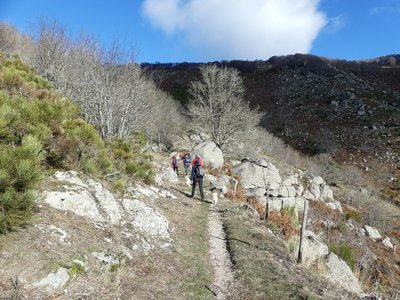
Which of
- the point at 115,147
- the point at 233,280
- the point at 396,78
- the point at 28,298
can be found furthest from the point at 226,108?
the point at 396,78

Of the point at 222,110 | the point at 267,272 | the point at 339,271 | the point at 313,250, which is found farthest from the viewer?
the point at 222,110

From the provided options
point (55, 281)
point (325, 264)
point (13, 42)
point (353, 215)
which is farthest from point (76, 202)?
point (353, 215)

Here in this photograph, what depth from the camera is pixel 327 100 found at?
226 ft

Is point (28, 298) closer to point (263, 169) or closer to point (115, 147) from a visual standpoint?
point (115, 147)

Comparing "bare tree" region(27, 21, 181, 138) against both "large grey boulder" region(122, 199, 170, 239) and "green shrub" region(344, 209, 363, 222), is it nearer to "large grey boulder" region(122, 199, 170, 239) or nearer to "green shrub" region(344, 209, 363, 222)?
"large grey boulder" region(122, 199, 170, 239)

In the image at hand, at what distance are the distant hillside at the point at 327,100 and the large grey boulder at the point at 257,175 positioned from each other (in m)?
22.7

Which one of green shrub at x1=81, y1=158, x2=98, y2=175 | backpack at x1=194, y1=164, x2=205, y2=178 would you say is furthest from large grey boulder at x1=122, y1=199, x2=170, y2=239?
backpack at x1=194, y1=164, x2=205, y2=178

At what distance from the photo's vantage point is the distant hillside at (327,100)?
5406cm

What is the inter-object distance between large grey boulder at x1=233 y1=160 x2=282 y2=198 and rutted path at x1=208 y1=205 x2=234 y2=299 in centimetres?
1204

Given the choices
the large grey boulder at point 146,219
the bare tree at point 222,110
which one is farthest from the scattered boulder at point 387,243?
the large grey boulder at point 146,219

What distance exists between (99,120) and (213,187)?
6.45m

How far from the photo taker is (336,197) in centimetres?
3431

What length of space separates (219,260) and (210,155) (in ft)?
61.2

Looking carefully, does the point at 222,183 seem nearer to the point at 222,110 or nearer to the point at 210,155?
the point at 210,155
